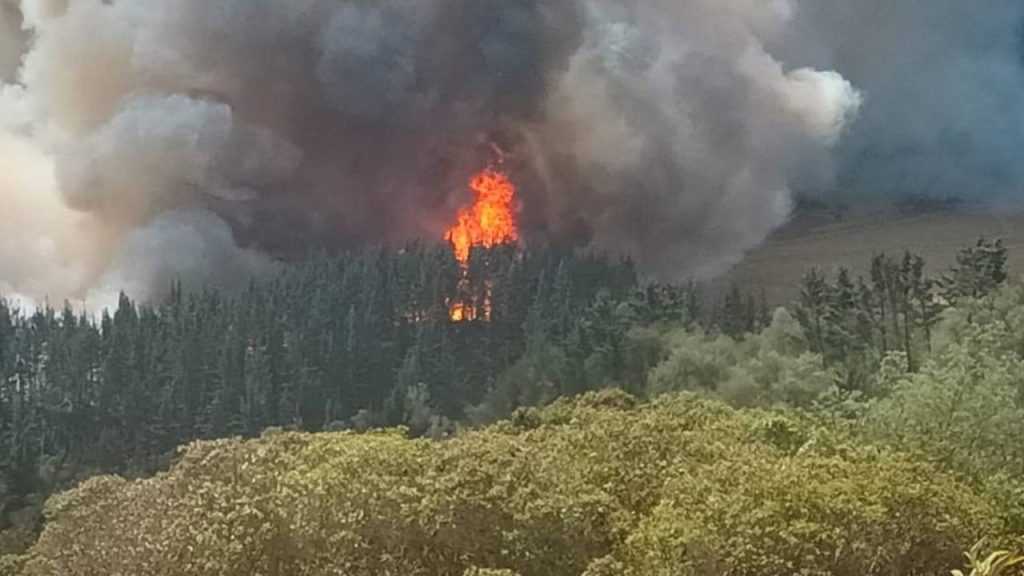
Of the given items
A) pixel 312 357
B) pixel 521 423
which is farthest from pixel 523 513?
pixel 312 357

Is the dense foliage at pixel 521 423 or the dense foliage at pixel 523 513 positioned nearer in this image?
the dense foliage at pixel 523 513

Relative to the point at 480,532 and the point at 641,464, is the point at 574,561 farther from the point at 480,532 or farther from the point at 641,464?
the point at 641,464

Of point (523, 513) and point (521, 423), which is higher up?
point (521, 423)

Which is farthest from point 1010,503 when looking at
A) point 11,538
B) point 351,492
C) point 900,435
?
point 11,538

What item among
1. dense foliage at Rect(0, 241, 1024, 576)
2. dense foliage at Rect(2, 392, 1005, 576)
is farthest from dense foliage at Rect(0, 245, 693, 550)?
dense foliage at Rect(2, 392, 1005, 576)

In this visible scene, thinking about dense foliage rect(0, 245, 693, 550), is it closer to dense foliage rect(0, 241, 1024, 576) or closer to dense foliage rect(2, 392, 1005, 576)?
dense foliage rect(0, 241, 1024, 576)

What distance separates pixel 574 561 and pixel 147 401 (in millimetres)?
30126

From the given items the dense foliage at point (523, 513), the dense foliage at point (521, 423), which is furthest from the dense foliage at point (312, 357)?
the dense foliage at point (523, 513)

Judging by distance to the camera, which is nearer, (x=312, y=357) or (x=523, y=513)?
(x=523, y=513)

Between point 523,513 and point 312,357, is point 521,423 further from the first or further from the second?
point 312,357

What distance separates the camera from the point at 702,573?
43.5 ft

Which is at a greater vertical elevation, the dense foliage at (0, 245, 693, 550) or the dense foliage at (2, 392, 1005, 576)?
the dense foliage at (0, 245, 693, 550)

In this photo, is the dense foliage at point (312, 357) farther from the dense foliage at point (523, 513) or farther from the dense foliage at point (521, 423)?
the dense foliage at point (523, 513)

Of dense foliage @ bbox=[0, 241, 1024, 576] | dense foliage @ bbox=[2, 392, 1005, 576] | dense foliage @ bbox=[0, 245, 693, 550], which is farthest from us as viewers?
dense foliage @ bbox=[0, 245, 693, 550]
